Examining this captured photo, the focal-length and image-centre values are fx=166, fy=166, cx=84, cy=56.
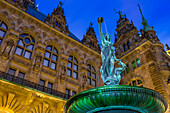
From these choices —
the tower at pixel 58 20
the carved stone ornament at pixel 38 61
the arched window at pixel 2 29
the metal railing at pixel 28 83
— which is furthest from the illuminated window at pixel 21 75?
the tower at pixel 58 20

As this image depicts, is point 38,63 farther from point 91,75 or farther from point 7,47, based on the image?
point 91,75

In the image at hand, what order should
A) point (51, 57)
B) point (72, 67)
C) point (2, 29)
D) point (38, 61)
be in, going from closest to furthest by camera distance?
point (2, 29), point (38, 61), point (51, 57), point (72, 67)

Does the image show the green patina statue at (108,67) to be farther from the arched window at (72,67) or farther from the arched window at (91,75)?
the arched window at (91,75)

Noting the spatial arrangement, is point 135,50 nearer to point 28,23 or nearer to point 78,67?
point 78,67

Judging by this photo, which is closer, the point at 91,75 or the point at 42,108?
the point at 42,108

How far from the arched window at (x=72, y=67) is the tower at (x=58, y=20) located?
3276mm

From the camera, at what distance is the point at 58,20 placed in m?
19.3

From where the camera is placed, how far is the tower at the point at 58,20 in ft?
59.5

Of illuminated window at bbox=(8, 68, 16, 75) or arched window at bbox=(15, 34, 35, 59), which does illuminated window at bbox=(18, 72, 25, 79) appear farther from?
arched window at bbox=(15, 34, 35, 59)

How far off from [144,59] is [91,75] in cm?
654

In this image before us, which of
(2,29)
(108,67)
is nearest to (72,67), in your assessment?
(2,29)

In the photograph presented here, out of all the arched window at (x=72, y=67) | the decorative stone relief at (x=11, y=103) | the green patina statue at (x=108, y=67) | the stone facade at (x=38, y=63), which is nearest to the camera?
the green patina statue at (x=108, y=67)

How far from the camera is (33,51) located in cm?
1474

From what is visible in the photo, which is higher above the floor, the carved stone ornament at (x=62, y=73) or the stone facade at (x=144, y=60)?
the stone facade at (x=144, y=60)
